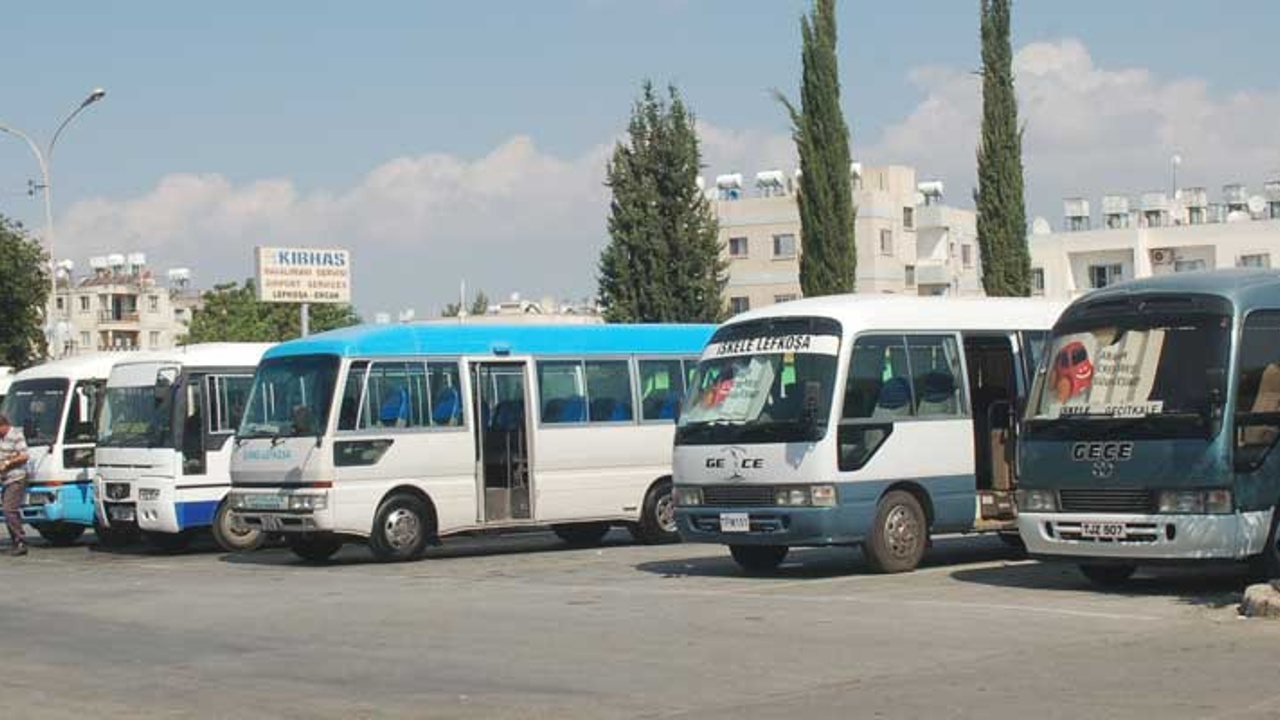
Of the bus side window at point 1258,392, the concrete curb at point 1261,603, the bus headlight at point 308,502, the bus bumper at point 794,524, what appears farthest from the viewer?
the bus headlight at point 308,502

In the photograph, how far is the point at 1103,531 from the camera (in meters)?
15.4

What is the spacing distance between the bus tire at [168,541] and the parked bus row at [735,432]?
63mm

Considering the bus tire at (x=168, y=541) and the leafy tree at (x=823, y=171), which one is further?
the leafy tree at (x=823, y=171)

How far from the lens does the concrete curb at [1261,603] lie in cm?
1348

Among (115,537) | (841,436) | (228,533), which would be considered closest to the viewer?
(841,436)

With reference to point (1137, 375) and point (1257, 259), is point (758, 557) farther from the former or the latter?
point (1257, 259)

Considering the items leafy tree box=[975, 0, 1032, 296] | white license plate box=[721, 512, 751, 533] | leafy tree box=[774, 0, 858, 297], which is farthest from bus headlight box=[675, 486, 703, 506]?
leafy tree box=[975, 0, 1032, 296]

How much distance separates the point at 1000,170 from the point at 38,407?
2942 cm

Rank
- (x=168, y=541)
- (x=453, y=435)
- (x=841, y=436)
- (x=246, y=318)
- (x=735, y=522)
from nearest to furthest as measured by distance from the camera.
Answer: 1. (x=841, y=436)
2. (x=735, y=522)
3. (x=453, y=435)
4. (x=168, y=541)
5. (x=246, y=318)

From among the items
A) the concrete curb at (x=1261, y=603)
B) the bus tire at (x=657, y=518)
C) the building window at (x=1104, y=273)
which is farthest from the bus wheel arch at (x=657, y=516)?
the building window at (x=1104, y=273)

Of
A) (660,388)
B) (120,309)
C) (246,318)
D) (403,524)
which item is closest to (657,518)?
(660,388)

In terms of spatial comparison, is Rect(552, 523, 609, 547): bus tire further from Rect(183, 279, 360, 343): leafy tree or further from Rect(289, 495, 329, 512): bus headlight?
Rect(183, 279, 360, 343): leafy tree

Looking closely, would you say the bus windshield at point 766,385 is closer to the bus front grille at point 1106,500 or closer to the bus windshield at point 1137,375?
the bus windshield at point 1137,375

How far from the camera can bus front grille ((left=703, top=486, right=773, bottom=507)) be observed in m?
17.9
